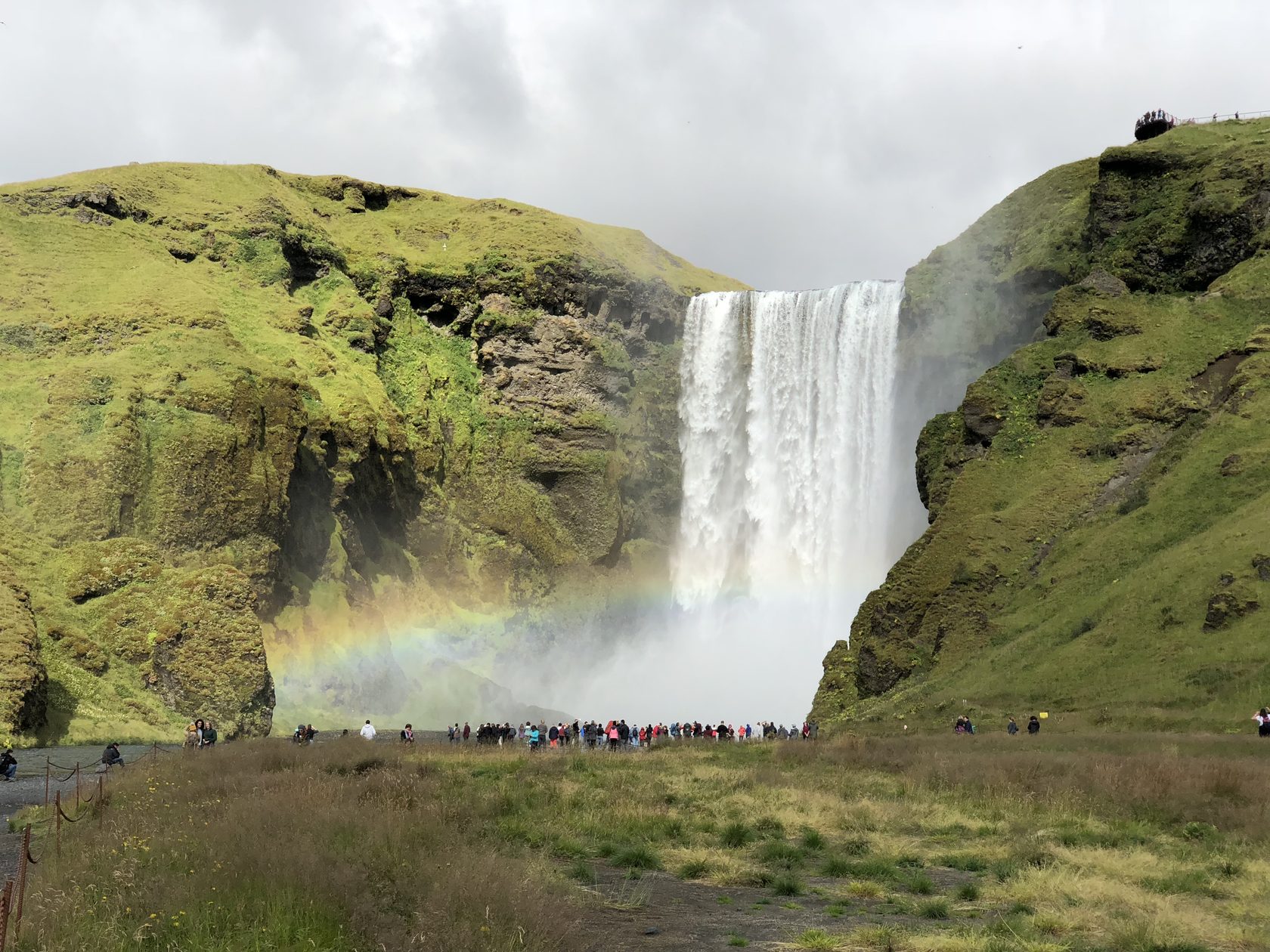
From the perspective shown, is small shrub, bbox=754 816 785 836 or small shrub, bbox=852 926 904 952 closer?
small shrub, bbox=852 926 904 952

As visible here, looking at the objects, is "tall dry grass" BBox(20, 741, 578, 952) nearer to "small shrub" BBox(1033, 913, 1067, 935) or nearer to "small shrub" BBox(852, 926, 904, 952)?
"small shrub" BBox(852, 926, 904, 952)

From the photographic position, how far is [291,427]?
7275cm

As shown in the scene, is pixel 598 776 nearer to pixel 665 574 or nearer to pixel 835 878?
pixel 835 878

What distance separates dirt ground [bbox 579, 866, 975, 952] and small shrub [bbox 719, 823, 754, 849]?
2.98 m

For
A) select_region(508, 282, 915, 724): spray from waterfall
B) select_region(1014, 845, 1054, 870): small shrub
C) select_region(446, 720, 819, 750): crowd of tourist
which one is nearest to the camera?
select_region(1014, 845, 1054, 870): small shrub

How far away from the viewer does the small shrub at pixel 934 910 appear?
1439 cm

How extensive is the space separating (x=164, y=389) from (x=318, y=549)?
581 inches

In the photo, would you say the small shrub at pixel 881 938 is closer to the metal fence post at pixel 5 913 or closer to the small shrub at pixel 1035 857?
the small shrub at pixel 1035 857

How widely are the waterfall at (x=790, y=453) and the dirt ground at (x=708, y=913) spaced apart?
60.6 m

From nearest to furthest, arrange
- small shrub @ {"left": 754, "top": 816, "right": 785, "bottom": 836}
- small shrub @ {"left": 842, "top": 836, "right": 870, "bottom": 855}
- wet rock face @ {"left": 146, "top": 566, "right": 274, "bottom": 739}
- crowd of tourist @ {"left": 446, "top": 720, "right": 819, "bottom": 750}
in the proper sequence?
small shrub @ {"left": 842, "top": 836, "right": 870, "bottom": 855}
small shrub @ {"left": 754, "top": 816, "right": 785, "bottom": 836}
crowd of tourist @ {"left": 446, "top": 720, "right": 819, "bottom": 750}
wet rock face @ {"left": 146, "top": 566, "right": 274, "bottom": 739}

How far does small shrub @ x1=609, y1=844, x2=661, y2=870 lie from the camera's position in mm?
18453

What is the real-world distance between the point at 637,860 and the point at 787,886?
123 inches

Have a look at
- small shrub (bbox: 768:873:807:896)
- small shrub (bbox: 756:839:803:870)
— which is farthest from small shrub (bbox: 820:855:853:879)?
small shrub (bbox: 768:873:807:896)

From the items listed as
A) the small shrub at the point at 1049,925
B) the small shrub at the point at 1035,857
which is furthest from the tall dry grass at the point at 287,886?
the small shrub at the point at 1035,857
